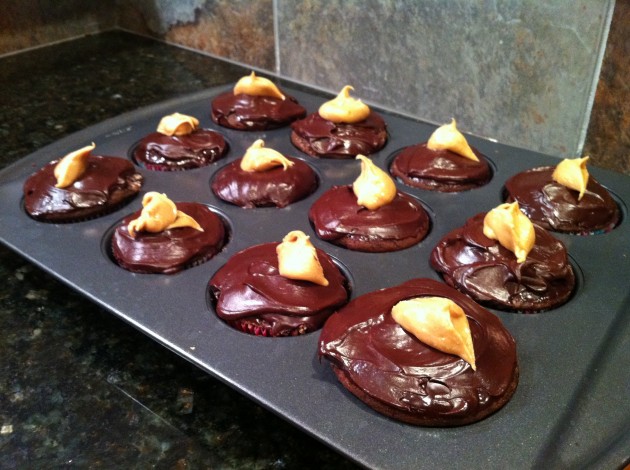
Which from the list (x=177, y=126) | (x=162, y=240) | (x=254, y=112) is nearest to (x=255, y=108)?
(x=254, y=112)

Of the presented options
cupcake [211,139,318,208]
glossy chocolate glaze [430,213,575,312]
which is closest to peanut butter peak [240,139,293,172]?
cupcake [211,139,318,208]

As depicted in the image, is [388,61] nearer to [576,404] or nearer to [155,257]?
[155,257]

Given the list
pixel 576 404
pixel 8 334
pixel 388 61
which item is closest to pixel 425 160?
pixel 388 61

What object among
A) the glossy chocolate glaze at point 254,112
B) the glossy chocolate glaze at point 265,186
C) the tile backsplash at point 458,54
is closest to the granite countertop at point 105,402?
the glossy chocolate glaze at point 265,186

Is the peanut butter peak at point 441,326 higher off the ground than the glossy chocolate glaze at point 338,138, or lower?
higher

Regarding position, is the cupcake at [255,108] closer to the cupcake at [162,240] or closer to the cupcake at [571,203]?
the cupcake at [162,240]
